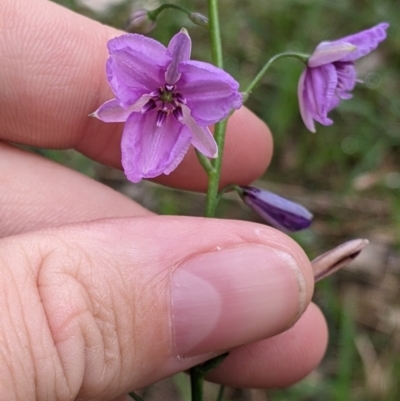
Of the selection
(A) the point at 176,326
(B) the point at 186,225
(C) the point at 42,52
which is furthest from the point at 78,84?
(A) the point at 176,326

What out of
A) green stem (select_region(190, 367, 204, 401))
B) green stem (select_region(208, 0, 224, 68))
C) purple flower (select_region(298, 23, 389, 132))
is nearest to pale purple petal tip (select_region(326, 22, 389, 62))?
purple flower (select_region(298, 23, 389, 132))

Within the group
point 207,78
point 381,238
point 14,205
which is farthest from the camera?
point 381,238

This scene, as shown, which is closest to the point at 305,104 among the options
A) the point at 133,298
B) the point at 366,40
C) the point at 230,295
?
the point at 366,40

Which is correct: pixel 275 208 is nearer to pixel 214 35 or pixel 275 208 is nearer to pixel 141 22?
pixel 214 35

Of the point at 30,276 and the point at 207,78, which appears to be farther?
the point at 207,78

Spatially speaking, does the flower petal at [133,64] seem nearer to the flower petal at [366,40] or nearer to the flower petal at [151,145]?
the flower petal at [151,145]

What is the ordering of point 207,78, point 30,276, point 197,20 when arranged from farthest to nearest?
1. point 197,20
2. point 207,78
3. point 30,276

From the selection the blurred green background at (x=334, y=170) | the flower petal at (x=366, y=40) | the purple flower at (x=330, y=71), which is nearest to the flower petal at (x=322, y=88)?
the purple flower at (x=330, y=71)

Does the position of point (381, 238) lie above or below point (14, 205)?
below

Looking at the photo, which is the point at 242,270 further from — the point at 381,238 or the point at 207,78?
the point at 381,238
